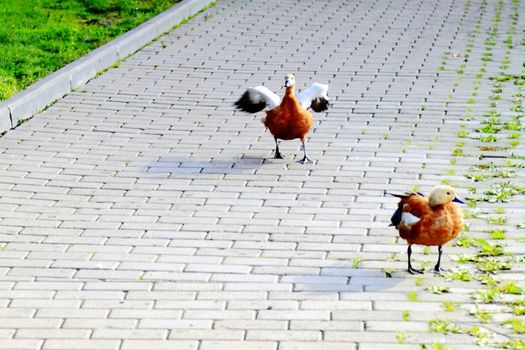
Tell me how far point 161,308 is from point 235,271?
722mm

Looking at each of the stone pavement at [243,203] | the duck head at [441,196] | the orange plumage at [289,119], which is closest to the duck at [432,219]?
the duck head at [441,196]

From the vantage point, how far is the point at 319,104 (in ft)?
31.2

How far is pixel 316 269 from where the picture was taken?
6805mm

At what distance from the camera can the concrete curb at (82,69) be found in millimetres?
10281

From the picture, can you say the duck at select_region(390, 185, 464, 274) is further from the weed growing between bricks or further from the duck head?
the weed growing between bricks

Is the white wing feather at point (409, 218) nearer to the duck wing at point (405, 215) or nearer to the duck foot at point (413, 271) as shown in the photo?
the duck wing at point (405, 215)

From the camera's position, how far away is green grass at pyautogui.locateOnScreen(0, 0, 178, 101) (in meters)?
11.8

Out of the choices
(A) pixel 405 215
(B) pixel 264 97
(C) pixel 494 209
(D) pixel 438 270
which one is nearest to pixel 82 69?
(B) pixel 264 97

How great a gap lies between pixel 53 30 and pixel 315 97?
5635 mm

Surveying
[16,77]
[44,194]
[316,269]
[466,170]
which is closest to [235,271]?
[316,269]

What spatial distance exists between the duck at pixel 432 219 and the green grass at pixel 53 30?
5.39 meters

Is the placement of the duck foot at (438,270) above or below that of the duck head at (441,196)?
below

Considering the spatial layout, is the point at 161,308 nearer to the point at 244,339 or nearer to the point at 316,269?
the point at 244,339

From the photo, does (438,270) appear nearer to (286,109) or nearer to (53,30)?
(286,109)
